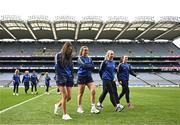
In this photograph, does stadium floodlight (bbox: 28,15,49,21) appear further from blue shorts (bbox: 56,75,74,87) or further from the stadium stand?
blue shorts (bbox: 56,75,74,87)

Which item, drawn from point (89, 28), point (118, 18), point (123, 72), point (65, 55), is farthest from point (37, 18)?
point (65, 55)

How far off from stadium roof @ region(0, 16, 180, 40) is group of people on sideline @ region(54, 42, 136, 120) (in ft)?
162

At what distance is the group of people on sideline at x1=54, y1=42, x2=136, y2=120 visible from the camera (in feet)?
29.5

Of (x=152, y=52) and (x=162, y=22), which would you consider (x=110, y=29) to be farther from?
(x=152, y=52)

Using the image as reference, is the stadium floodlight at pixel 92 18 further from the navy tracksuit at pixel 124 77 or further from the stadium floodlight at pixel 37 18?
the navy tracksuit at pixel 124 77

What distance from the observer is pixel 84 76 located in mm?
10781

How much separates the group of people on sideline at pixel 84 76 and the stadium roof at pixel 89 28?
162 ft

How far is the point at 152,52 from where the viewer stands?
79.1m

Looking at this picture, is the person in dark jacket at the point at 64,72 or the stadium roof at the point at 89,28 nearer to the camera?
the person in dark jacket at the point at 64,72

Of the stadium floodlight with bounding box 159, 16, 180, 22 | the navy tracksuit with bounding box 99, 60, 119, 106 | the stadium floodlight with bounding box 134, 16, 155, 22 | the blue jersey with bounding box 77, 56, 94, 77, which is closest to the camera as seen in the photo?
the blue jersey with bounding box 77, 56, 94, 77

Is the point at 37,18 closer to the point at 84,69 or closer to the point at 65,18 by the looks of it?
the point at 65,18

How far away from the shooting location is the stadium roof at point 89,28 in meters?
60.9

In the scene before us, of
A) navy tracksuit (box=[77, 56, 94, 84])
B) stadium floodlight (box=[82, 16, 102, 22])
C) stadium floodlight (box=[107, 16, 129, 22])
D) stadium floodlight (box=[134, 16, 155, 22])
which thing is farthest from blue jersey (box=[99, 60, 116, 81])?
stadium floodlight (box=[134, 16, 155, 22])

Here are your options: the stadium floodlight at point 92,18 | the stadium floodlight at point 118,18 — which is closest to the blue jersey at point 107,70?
the stadium floodlight at point 92,18
